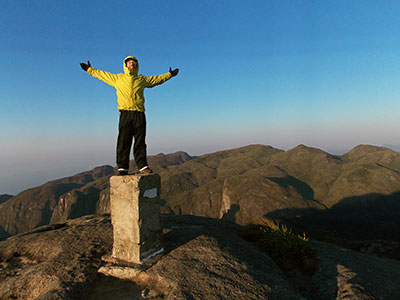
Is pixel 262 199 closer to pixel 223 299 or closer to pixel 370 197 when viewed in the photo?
pixel 370 197

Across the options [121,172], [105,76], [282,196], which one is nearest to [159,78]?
[105,76]

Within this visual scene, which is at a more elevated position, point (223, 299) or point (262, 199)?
point (223, 299)

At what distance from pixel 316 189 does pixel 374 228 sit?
56160 mm

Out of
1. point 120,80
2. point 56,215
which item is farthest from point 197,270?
point 56,215

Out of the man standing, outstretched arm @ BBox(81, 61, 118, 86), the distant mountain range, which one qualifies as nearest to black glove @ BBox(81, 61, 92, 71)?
the man standing

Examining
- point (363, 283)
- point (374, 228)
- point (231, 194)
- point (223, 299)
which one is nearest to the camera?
point (223, 299)

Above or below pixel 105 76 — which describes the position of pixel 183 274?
below

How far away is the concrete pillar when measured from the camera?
21.2ft

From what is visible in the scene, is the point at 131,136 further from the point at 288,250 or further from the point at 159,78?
the point at 288,250

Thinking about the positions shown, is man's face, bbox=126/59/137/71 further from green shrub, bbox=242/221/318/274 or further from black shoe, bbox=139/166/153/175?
green shrub, bbox=242/221/318/274

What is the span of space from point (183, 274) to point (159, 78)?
5.85 metres

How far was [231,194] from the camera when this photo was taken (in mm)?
110875

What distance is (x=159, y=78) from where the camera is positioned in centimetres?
747

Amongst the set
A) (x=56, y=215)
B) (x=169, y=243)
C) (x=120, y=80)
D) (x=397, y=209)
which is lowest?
(x=56, y=215)
